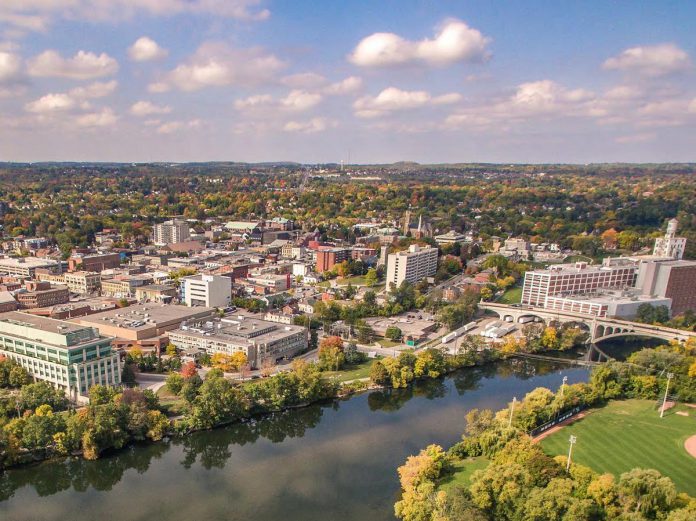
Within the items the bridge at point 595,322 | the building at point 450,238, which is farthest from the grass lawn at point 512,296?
the building at point 450,238

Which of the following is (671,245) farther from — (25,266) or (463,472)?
(25,266)

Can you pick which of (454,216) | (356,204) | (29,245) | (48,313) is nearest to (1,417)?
(48,313)

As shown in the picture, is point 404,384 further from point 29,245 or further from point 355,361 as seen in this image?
point 29,245

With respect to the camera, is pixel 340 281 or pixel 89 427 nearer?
pixel 89 427

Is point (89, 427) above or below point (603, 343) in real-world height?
above

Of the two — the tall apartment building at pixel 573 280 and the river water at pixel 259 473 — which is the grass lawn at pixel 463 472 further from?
the tall apartment building at pixel 573 280

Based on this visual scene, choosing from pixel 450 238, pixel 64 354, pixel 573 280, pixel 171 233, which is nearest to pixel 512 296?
pixel 573 280
